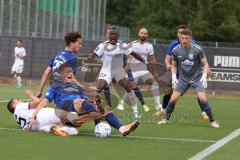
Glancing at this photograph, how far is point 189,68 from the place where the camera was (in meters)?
13.6

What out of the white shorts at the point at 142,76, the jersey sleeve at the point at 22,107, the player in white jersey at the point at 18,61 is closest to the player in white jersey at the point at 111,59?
the jersey sleeve at the point at 22,107

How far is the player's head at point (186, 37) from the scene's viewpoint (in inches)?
519

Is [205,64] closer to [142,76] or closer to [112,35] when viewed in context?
[112,35]

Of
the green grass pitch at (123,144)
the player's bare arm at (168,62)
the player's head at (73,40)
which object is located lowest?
the green grass pitch at (123,144)

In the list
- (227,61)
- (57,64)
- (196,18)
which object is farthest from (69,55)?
Result: (196,18)

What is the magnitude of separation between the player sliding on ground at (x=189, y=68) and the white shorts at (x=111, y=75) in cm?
144

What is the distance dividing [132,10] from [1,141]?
2765 inches

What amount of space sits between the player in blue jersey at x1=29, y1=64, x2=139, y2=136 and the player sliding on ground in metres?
2.65

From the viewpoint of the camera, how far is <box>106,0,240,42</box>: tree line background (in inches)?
2522

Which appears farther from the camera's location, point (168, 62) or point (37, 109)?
point (168, 62)

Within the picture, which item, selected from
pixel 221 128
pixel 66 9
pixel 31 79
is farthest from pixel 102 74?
pixel 66 9

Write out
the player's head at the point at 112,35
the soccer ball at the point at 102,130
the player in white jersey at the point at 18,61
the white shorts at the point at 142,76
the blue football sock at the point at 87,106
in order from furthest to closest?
the player in white jersey at the point at 18,61 → the white shorts at the point at 142,76 → the player's head at the point at 112,35 → the soccer ball at the point at 102,130 → the blue football sock at the point at 87,106

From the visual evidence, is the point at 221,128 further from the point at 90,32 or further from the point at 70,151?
the point at 90,32

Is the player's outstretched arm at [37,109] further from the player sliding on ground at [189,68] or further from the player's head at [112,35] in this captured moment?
the player sliding on ground at [189,68]
